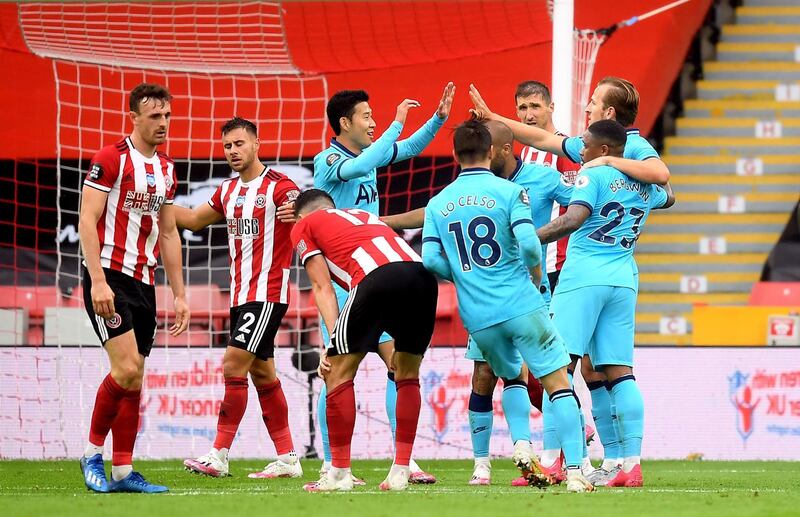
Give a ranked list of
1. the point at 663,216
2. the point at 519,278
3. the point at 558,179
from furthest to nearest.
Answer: the point at 663,216
the point at 558,179
the point at 519,278

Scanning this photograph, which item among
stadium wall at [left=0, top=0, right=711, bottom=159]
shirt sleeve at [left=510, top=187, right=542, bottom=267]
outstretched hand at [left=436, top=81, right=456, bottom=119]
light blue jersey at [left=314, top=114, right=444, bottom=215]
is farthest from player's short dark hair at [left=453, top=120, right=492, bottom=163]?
stadium wall at [left=0, top=0, right=711, bottom=159]

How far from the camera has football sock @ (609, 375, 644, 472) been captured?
272 inches

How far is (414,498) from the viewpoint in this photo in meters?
5.96

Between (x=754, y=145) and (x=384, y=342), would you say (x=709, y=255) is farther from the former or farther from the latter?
(x=384, y=342)

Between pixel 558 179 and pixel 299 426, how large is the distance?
12.3 feet

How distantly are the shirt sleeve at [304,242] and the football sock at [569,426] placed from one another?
139 cm

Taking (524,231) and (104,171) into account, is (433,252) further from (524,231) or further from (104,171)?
(104,171)

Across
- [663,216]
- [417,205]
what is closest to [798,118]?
[663,216]

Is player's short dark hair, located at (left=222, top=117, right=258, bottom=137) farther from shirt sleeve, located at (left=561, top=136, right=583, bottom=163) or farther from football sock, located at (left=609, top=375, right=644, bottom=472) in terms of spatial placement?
football sock, located at (left=609, top=375, right=644, bottom=472)

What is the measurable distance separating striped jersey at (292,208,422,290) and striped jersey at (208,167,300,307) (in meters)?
1.49

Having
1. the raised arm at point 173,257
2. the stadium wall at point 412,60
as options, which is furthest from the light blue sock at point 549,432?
the stadium wall at point 412,60

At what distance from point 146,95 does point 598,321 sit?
2702 mm

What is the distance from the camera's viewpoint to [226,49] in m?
12.4

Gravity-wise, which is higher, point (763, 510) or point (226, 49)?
point (226, 49)
